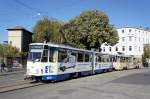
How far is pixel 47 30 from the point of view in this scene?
77.1m

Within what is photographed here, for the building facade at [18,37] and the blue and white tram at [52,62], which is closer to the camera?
the blue and white tram at [52,62]

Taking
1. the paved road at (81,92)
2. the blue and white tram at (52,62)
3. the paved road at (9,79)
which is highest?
the blue and white tram at (52,62)

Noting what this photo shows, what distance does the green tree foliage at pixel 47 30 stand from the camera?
75500mm

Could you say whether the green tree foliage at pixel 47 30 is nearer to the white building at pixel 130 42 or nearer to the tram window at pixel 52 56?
the white building at pixel 130 42

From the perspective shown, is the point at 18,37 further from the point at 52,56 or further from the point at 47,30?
the point at 52,56

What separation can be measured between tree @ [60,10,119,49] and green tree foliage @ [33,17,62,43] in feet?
20.5

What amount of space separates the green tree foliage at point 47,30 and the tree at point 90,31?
6.24 metres

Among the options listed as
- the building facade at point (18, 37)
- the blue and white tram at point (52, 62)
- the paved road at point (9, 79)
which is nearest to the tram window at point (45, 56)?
the blue and white tram at point (52, 62)

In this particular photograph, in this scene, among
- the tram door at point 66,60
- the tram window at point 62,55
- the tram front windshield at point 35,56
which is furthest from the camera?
the tram door at point 66,60

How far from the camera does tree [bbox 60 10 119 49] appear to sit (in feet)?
213

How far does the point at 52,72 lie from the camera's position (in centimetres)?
2533

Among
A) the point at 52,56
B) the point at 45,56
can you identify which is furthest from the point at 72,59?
the point at 45,56

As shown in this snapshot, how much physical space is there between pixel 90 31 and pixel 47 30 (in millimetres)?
14716

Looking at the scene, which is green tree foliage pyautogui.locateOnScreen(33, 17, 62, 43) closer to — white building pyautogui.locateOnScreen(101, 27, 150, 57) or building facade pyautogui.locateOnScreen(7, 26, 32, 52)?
building facade pyautogui.locateOnScreen(7, 26, 32, 52)
